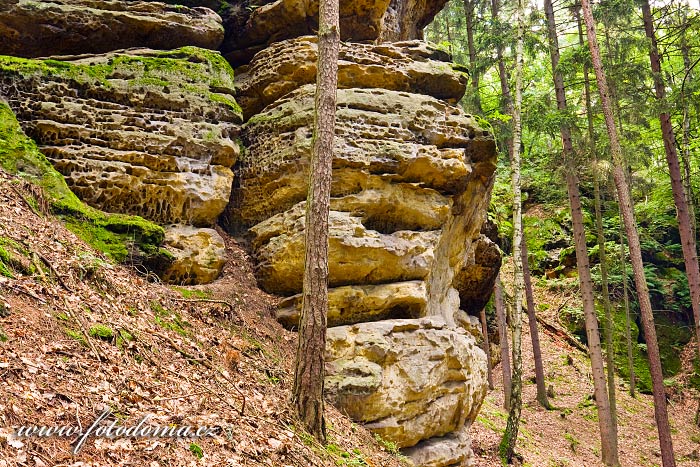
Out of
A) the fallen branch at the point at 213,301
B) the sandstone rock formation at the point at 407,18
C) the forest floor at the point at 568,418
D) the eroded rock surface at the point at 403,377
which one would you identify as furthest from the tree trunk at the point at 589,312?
the fallen branch at the point at 213,301

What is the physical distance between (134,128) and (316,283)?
6543mm

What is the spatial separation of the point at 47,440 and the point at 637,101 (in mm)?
17540

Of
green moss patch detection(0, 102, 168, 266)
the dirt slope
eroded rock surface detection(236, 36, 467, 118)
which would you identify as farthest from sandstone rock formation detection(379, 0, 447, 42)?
the dirt slope

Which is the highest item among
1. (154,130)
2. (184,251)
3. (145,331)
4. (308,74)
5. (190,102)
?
(308,74)

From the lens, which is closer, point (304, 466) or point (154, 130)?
point (304, 466)

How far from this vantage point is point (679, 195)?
1321 cm

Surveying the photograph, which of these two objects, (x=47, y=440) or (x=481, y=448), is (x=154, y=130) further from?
(x=481, y=448)

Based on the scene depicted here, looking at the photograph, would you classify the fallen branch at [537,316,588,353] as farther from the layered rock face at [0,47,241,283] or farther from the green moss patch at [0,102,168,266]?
the green moss patch at [0,102,168,266]

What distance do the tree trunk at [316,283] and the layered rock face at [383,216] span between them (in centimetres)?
258

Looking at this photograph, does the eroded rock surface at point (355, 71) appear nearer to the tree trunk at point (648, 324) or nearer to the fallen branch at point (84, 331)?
the tree trunk at point (648, 324)

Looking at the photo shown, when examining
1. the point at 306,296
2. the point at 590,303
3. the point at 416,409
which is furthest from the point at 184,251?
the point at 590,303

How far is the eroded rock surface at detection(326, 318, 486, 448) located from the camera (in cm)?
908

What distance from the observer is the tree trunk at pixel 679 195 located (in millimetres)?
12703

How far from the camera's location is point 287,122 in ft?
37.4
